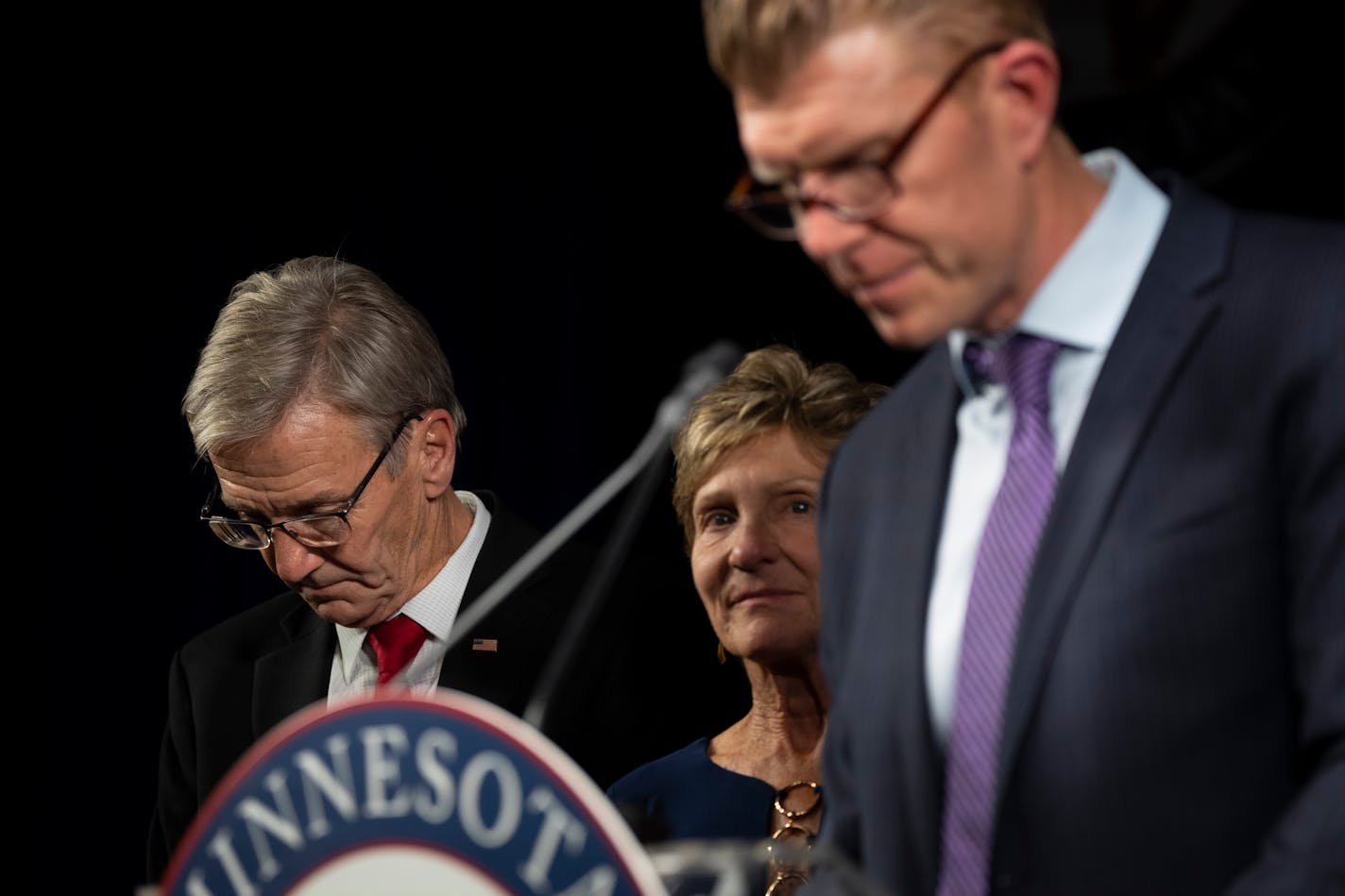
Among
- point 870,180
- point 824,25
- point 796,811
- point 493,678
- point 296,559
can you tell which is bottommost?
point 796,811

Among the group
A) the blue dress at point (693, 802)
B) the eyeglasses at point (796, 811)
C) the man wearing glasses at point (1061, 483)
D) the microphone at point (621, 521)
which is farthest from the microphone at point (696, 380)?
Answer: the blue dress at point (693, 802)

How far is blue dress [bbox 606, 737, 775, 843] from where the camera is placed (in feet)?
7.07

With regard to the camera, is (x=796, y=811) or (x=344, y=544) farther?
(x=344, y=544)

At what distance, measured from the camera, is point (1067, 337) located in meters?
1.36

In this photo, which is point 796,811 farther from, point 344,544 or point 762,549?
point 344,544

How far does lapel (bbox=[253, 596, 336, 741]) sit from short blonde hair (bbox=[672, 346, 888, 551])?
556mm

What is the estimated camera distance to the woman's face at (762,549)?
7.53 feet

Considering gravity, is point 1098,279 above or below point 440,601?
above

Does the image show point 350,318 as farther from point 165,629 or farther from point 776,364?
point 165,629

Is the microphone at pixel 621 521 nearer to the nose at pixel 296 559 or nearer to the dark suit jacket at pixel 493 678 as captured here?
the dark suit jacket at pixel 493 678

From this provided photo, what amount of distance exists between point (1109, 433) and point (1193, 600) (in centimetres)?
14

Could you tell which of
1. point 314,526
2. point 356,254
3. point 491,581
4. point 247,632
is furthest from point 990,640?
point 356,254

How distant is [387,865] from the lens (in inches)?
47.4

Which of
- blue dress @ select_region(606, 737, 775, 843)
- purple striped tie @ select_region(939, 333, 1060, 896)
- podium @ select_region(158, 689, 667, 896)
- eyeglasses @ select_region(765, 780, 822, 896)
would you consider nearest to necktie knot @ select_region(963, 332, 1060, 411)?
purple striped tie @ select_region(939, 333, 1060, 896)
